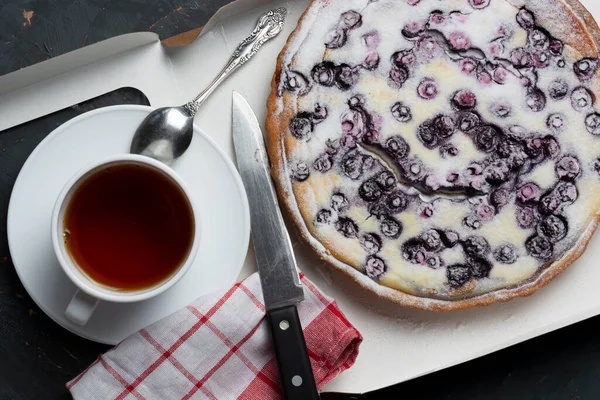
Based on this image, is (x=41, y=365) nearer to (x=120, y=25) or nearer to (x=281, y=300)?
(x=281, y=300)

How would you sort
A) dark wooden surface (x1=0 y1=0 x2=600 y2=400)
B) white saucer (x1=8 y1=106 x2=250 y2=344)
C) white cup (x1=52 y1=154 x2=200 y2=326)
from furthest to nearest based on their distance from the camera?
dark wooden surface (x1=0 y1=0 x2=600 y2=400)
white saucer (x1=8 y1=106 x2=250 y2=344)
white cup (x1=52 y1=154 x2=200 y2=326)

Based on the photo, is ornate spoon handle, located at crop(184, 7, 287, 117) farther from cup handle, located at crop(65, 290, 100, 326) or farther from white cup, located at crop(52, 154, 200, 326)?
cup handle, located at crop(65, 290, 100, 326)

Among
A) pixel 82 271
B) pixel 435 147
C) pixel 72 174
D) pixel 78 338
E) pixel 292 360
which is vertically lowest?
pixel 78 338

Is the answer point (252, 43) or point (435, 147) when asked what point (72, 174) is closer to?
point (252, 43)

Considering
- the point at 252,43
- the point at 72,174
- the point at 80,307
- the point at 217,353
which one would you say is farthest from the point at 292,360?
the point at 252,43

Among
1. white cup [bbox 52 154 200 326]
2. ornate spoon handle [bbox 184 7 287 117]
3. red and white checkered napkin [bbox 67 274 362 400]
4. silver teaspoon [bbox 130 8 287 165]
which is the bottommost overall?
red and white checkered napkin [bbox 67 274 362 400]

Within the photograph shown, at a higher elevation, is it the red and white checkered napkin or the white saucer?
the white saucer

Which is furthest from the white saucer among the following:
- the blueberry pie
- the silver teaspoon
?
the blueberry pie
